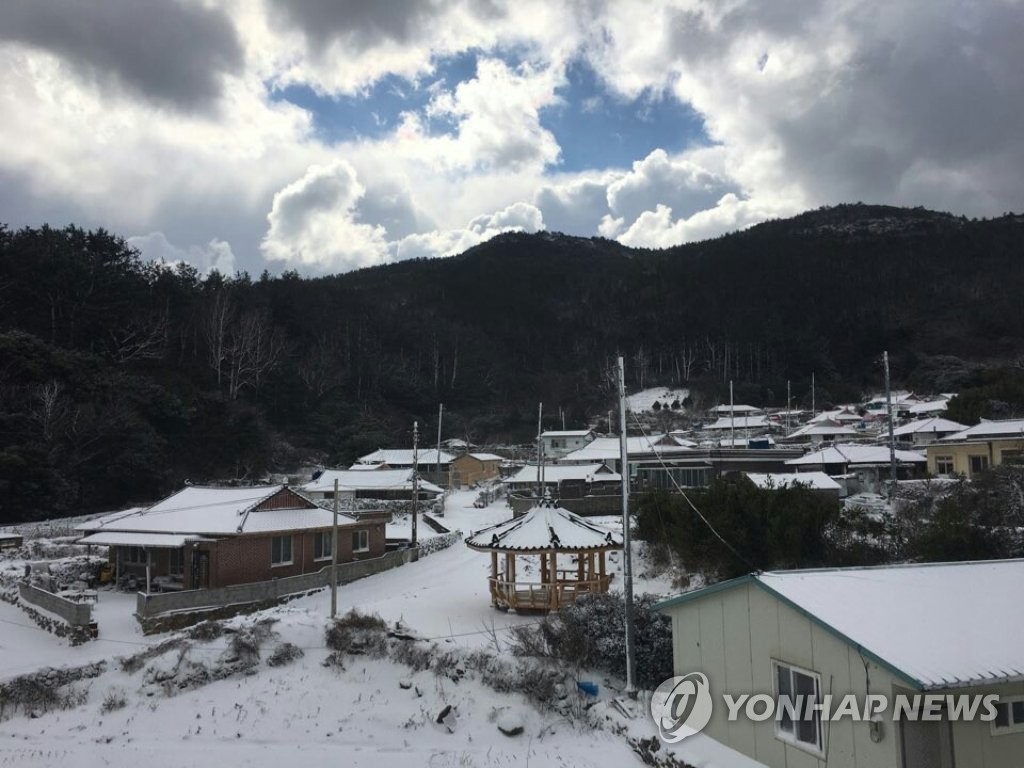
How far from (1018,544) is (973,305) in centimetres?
14680

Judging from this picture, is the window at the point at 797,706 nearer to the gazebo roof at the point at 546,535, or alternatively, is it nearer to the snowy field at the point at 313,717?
the snowy field at the point at 313,717

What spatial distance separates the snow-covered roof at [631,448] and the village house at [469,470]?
7894 millimetres

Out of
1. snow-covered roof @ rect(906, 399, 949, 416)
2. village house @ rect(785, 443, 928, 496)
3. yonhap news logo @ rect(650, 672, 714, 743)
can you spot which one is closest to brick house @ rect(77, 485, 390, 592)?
yonhap news logo @ rect(650, 672, 714, 743)

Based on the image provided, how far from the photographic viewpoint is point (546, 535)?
20047 mm

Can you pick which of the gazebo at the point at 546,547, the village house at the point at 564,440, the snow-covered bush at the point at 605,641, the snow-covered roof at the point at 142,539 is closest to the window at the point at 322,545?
the snow-covered roof at the point at 142,539

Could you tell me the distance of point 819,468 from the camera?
45625 millimetres

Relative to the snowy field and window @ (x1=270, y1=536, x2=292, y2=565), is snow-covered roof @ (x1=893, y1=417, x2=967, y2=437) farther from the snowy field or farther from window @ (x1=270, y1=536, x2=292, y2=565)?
the snowy field

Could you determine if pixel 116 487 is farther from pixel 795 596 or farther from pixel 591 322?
pixel 591 322

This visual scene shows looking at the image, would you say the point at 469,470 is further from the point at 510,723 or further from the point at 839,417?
the point at 510,723

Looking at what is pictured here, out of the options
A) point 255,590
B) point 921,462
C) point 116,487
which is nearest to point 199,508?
point 255,590

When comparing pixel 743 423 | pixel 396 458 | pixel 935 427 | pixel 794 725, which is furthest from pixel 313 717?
pixel 743 423

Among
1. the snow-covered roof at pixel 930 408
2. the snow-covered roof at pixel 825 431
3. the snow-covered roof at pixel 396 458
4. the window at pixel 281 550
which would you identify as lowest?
the window at pixel 281 550

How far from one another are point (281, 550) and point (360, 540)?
468 centimetres

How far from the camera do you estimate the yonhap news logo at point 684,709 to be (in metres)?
12.0
